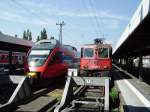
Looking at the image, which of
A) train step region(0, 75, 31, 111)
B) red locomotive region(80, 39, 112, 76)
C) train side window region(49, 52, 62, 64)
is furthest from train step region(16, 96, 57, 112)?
red locomotive region(80, 39, 112, 76)

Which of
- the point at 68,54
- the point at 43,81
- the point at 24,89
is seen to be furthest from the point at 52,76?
the point at 24,89

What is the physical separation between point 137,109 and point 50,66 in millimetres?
9476

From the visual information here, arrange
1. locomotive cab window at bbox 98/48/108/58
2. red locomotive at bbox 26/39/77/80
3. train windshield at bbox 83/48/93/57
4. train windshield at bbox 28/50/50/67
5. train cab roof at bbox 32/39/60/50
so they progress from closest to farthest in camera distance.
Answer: red locomotive at bbox 26/39/77/80, train windshield at bbox 28/50/50/67, train cab roof at bbox 32/39/60/50, locomotive cab window at bbox 98/48/108/58, train windshield at bbox 83/48/93/57

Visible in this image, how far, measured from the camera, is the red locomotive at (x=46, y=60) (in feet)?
69.5

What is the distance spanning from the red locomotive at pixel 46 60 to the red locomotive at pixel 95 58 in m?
2.93

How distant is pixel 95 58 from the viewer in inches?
1060

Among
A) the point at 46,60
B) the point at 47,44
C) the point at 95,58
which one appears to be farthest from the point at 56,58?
the point at 95,58

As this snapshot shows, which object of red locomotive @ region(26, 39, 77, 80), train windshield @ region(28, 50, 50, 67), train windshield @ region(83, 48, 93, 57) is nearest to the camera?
red locomotive @ region(26, 39, 77, 80)

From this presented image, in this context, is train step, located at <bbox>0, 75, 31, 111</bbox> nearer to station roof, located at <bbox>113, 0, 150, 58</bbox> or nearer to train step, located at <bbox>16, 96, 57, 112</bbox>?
train step, located at <bbox>16, 96, 57, 112</bbox>

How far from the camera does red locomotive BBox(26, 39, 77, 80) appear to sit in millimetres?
21172

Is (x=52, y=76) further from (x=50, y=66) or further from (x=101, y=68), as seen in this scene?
(x=101, y=68)

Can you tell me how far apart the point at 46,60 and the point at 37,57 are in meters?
0.68

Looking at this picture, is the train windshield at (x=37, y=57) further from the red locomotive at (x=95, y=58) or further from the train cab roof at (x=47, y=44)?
the red locomotive at (x=95, y=58)

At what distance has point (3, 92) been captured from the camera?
18.3 m
